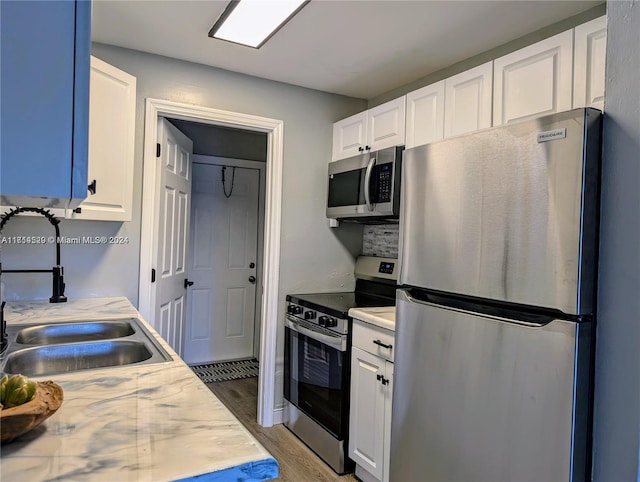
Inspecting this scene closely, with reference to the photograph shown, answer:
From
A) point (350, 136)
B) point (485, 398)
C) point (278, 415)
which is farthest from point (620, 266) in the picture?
point (278, 415)

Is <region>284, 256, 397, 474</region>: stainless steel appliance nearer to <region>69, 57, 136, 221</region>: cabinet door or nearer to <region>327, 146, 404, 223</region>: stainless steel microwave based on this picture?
<region>327, 146, 404, 223</region>: stainless steel microwave

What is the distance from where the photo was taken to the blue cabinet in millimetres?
608

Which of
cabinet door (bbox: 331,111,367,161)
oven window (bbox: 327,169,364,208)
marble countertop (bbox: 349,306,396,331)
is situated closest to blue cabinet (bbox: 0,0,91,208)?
marble countertop (bbox: 349,306,396,331)

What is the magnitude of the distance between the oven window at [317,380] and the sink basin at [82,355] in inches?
48.4

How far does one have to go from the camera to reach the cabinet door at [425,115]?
2234 millimetres

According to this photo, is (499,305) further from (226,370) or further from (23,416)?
(226,370)

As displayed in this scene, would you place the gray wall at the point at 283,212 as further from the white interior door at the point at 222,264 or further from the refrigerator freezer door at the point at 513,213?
the white interior door at the point at 222,264

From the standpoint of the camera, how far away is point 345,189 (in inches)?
112

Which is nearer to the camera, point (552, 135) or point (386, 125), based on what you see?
point (552, 135)

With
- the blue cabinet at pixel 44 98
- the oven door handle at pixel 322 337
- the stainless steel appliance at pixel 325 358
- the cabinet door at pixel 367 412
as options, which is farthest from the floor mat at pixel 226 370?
the blue cabinet at pixel 44 98

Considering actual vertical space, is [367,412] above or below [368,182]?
below

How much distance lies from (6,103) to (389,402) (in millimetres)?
1915

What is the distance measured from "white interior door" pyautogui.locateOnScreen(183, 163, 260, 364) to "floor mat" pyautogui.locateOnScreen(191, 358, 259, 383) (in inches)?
3.6

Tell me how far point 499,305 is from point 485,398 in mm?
318
